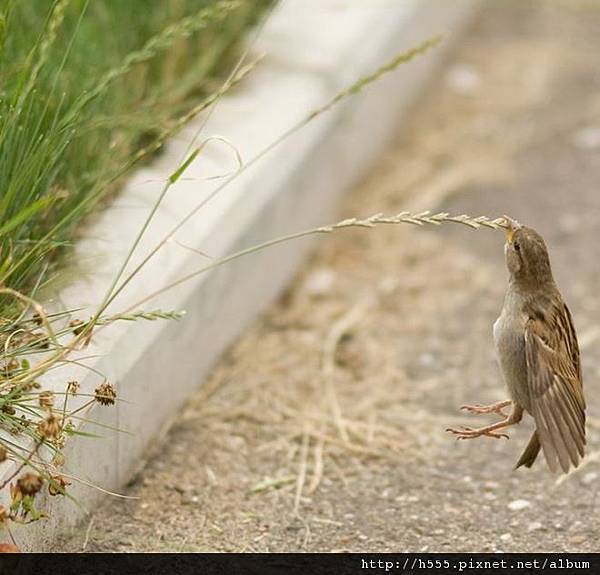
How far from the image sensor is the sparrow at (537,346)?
3246 millimetres

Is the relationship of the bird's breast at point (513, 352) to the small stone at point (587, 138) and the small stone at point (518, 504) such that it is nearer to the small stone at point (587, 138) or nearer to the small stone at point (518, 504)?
the small stone at point (518, 504)

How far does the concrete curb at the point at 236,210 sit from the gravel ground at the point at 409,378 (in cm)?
12

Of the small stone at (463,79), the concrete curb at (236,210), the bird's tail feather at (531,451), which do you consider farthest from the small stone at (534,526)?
the small stone at (463,79)

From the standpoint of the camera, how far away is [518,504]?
378 cm

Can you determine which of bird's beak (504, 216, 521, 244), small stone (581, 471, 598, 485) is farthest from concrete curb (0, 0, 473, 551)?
small stone (581, 471, 598, 485)

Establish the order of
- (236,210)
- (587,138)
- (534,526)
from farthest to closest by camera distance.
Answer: (587,138) < (236,210) < (534,526)

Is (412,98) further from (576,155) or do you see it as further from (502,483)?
(502,483)

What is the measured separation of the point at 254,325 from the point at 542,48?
3.39 metres

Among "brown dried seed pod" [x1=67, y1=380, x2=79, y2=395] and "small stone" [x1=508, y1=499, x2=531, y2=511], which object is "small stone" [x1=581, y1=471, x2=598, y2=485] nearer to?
"small stone" [x1=508, y1=499, x2=531, y2=511]

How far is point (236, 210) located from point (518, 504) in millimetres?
1442

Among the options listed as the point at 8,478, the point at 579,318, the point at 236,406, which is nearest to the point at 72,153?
the point at 236,406

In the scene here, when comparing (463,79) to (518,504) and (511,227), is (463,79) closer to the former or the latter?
(518,504)

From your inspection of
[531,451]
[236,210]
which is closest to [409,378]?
[236,210]

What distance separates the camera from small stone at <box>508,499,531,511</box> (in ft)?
12.3
